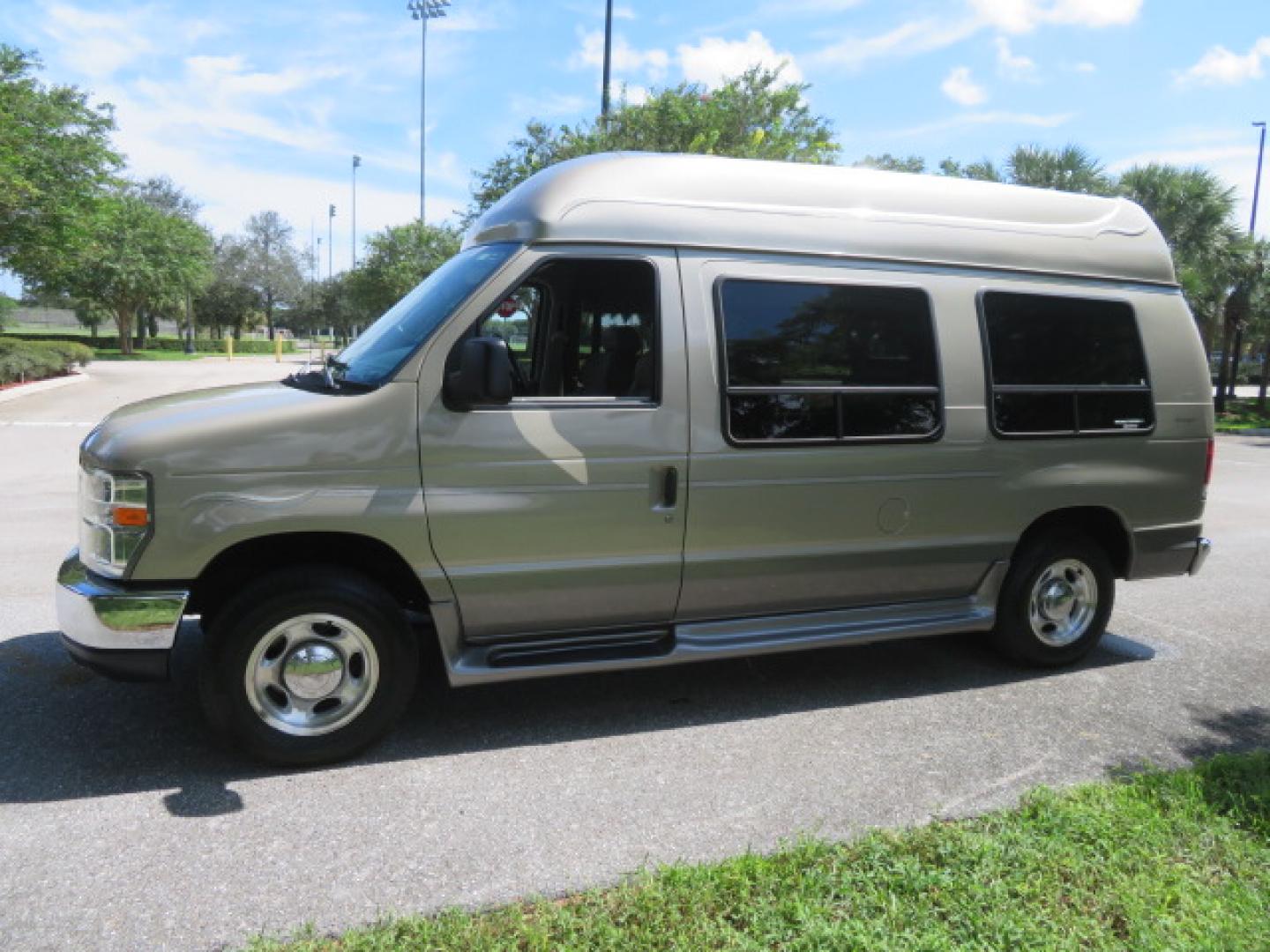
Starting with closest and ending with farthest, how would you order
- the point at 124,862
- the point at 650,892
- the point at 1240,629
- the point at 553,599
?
the point at 650,892, the point at 124,862, the point at 553,599, the point at 1240,629

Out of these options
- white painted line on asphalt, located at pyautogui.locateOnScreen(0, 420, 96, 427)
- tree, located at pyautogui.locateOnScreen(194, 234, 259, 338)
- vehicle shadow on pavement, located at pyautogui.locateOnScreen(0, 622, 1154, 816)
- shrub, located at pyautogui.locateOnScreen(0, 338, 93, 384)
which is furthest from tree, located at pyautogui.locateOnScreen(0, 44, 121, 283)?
tree, located at pyautogui.locateOnScreen(194, 234, 259, 338)

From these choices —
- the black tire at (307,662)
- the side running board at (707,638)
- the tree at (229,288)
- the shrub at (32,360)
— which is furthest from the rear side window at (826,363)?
the tree at (229,288)

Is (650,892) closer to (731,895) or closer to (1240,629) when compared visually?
(731,895)

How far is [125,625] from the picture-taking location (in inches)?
135

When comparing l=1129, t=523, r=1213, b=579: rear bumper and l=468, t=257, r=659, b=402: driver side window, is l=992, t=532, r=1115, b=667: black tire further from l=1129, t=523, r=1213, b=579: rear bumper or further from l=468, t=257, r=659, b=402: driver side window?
l=468, t=257, r=659, b=402: driver side window

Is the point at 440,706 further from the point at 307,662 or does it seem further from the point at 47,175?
the point at 47,175

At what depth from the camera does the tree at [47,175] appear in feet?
68.7

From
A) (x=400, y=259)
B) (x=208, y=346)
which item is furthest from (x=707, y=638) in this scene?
(x=208, y=346)

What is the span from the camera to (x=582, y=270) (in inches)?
159

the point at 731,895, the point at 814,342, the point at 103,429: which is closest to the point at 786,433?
the point at 814,342

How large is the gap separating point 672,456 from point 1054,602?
2552mm

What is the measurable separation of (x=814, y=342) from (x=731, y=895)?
2.50 meters

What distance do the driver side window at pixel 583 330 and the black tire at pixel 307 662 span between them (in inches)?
44.9

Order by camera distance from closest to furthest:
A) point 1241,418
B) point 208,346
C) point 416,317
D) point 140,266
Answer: point 416,317 < point 1241,418 < point 140,266 < point 208,346
